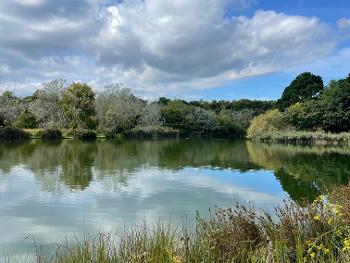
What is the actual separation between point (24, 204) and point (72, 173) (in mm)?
6886

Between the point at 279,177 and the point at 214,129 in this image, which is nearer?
the point at 279,177

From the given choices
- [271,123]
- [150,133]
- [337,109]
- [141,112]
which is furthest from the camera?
[141,112]

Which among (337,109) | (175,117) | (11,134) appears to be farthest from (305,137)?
(11,134)

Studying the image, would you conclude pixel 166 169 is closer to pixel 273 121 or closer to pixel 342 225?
pixel 342 225

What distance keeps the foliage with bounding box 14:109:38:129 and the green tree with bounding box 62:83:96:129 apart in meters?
5.13

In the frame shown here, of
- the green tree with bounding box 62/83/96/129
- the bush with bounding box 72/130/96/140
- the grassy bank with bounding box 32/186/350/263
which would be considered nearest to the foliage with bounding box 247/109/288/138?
the green tree with bounding box 62/83/96/129

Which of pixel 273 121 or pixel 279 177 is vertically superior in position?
pixel 273 121

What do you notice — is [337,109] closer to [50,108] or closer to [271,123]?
[271,123]

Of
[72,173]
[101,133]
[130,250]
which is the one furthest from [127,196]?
[101,133]

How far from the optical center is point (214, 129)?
71688 mm

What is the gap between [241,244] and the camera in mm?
5020

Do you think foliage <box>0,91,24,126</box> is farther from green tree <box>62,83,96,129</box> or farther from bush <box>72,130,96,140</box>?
bush <box>72,130,96,140</box>

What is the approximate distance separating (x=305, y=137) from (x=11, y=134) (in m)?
34.5

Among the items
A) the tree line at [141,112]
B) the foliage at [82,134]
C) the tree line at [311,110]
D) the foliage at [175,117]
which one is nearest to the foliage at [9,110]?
the tree line at [141,112]
